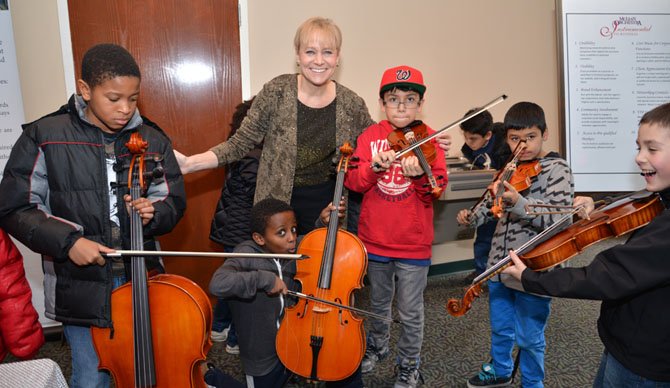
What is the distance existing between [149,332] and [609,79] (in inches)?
134

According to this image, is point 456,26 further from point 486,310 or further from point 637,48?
point 486,310

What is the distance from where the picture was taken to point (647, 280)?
115 centimetres

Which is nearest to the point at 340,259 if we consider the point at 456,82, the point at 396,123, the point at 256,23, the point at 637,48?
the point at 396,123

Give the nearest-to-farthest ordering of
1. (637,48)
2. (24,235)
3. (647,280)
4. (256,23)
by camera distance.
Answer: (647,280) → (24,235) → (256,23) → (637,48)

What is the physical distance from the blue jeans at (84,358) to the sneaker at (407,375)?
3.98 feet

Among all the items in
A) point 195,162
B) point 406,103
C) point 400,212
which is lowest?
point 400,212

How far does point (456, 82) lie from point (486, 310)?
1.86 meters

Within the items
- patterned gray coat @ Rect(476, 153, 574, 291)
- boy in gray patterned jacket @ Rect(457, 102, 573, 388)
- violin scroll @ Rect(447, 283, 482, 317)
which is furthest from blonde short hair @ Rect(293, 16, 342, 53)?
violin scroll @ Rect(447, 283, 482, 317)

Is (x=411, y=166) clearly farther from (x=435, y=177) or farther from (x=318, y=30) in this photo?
(x=318, y=30)

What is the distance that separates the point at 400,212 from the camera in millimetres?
1971

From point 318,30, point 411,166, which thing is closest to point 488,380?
point 411,166

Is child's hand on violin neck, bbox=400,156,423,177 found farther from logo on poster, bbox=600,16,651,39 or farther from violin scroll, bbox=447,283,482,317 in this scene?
logo on poster, bbox=600,16,651,39

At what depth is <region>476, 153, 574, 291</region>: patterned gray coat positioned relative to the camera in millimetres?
1857

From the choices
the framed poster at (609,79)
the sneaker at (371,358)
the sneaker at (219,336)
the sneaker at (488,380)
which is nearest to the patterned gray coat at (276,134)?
the sneaker at (371,358)
